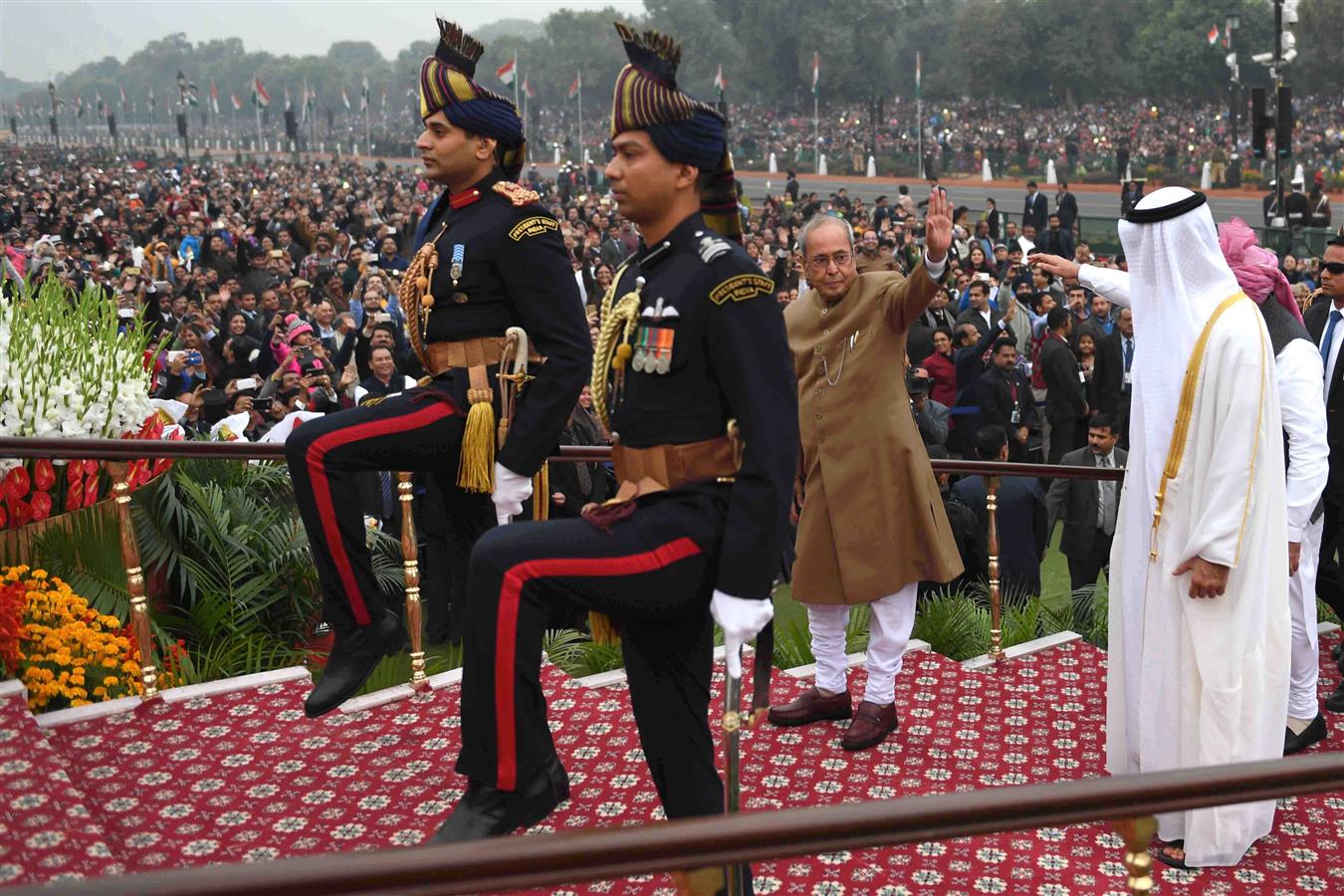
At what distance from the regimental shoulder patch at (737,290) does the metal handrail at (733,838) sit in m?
1.40

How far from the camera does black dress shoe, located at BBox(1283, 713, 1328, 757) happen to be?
5988 millimetres

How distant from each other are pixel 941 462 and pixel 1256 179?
39.3 metres

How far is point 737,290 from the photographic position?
11.8 feet

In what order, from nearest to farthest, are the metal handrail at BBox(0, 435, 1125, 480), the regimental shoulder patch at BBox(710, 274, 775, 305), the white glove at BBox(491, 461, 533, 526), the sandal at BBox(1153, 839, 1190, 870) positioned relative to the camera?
1. the regimental shoulder patch at BBox(710, 274, 775, 305)
2. the white glove at BBox(491, 461, 533, 526)
3. the sandal at BBox(1153, 839, 1190, 870)
4. the metal handrail at BBox(0, 435, 1125, 480)

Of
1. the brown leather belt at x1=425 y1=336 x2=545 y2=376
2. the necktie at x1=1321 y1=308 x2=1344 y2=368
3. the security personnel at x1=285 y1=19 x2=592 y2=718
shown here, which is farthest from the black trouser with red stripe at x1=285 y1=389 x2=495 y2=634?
the necktie at x1=1321 y1=308 x2=1344 y2=368

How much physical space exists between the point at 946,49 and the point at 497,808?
93678mm

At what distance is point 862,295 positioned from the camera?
18.3ft

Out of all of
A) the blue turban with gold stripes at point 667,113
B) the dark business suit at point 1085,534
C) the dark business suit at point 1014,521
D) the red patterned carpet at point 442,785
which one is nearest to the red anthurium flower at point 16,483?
the red patterned carpet at point 442,785

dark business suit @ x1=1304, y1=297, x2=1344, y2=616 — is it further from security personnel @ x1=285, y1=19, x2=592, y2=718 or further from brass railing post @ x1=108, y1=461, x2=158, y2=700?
brass railing post @ x1=108, y1=461, x2=158, y2=700

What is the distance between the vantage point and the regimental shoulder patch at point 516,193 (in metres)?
4.52

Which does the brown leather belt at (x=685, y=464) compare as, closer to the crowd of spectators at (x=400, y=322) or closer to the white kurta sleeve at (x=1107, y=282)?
the crowd of spectators at (x=400, y=322)

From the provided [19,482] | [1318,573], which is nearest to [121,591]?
[19,482]

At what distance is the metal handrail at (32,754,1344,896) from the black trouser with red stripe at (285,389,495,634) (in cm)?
214

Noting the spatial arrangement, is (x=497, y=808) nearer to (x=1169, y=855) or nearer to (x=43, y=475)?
(x=1169, y=855)
